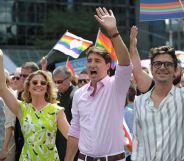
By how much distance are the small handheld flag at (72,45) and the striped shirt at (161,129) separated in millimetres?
7150

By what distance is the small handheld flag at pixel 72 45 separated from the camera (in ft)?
39.8

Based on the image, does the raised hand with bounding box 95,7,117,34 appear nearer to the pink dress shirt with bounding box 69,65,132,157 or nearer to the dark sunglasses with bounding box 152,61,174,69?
the pink dress shirt with bounding box 69,65,132,157

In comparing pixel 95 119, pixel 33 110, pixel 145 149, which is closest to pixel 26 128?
pixel 33 110

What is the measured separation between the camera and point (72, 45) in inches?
486

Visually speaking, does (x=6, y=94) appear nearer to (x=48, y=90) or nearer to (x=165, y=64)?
(x=48, y=90)

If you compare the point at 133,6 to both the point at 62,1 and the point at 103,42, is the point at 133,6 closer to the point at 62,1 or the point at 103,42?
the point at 62,1

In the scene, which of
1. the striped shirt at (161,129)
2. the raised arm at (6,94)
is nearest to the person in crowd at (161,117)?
the striped shirt at (161,129)

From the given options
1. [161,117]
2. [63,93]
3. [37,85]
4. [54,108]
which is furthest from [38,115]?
[161,117]

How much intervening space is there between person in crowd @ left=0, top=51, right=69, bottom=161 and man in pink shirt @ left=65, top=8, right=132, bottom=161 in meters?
0.71

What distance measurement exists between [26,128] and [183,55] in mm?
5239

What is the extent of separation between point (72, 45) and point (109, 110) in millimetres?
6990

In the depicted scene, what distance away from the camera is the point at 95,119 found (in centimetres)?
543

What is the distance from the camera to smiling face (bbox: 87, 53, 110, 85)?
218 inches

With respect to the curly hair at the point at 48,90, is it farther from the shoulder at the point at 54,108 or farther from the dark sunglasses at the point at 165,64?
the dark sunglasses at the point at 165,64
